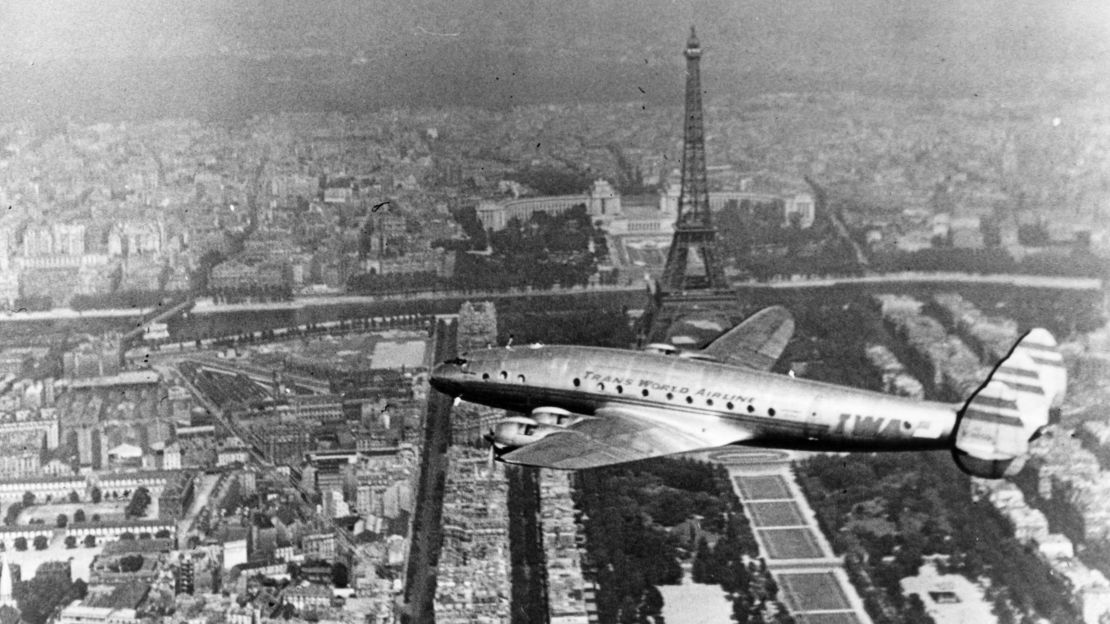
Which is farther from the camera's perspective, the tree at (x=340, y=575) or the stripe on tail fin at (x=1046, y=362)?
the tree at (x=340, y=575)

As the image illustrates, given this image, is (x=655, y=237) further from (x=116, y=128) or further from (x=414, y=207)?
(x=116, y=128)

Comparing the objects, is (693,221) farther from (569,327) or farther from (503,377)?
(503,377)

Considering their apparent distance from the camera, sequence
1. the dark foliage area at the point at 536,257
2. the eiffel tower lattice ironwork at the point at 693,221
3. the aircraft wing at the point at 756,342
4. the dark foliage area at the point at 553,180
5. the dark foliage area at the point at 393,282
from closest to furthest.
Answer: the aircraft wing at the point at 756,342, the eiffel tower lattice ironwork at the point at 693,221, the dark foliage area at the point at 393,282, the dark foliage area at the point at 536,257, the dark foliage area at the point at 553,180

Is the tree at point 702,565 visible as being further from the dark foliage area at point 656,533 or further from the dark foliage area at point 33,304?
the dark foliage area at point 33,304

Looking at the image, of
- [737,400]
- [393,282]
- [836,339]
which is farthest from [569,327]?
[737,400]

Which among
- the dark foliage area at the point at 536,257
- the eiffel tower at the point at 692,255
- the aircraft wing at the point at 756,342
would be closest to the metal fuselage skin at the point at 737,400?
the aircraft wing at the point at 756,342

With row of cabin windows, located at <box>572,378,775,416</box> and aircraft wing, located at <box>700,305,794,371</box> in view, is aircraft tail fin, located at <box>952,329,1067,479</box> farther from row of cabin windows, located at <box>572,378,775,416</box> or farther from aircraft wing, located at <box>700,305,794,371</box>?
aircraft wing, located at <box>700,305,794,371</box>
